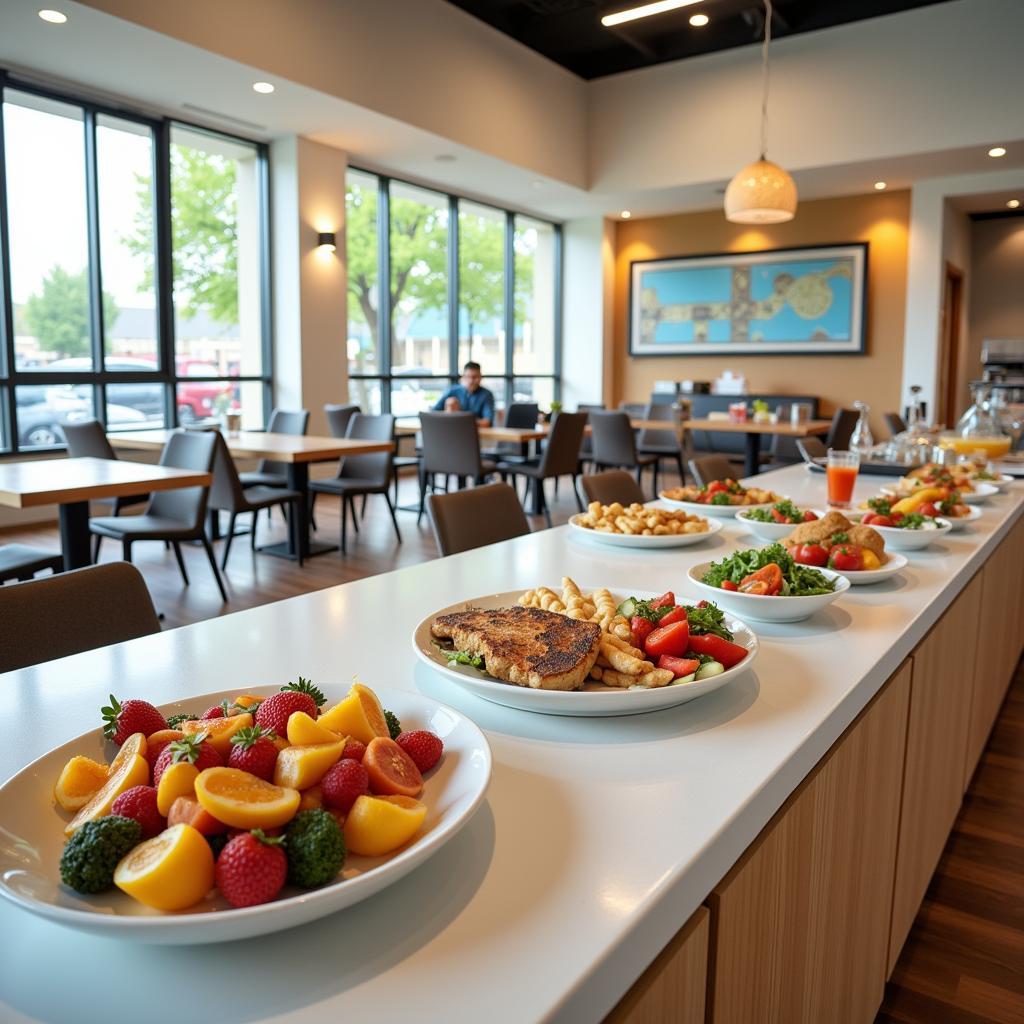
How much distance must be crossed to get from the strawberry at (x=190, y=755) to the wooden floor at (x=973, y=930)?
1416mm

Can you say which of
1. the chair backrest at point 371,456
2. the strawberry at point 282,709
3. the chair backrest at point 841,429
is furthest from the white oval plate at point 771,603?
the chair backrest at point 841,429

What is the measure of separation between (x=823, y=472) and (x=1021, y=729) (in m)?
1.07

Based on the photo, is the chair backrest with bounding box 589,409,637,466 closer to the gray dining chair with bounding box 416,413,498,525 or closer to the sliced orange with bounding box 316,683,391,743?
the gray dining chair with bounding box 416,413,498,525

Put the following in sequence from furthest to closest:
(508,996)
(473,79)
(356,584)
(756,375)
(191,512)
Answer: (756,375), (473,79), (191,512), (356,584), (508,996)

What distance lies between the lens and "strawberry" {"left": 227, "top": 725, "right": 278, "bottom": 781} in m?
0.61

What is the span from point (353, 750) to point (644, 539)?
1.18 metres

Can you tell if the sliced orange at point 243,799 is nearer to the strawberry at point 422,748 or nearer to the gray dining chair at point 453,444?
the strawberry at point 422,748

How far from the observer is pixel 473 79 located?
751 cm

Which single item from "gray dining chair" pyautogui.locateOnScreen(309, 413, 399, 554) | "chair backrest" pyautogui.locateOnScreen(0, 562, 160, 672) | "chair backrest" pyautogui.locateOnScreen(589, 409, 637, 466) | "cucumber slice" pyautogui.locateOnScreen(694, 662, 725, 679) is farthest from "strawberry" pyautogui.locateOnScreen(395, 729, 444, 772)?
"chair backrest" pyautogui.locateOnScreen(589, 409, 637, 466)

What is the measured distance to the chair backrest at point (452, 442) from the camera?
18.4 ft

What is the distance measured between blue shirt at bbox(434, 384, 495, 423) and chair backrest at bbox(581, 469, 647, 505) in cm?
448

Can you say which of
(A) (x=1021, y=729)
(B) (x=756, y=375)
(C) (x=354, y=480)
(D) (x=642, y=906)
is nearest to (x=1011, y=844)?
(A) (x=1021, y=729)

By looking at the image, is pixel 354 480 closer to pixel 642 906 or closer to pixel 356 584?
pixel 356 584

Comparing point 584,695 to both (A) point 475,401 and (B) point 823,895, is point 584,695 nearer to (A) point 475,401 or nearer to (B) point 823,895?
(B) point 823,895
